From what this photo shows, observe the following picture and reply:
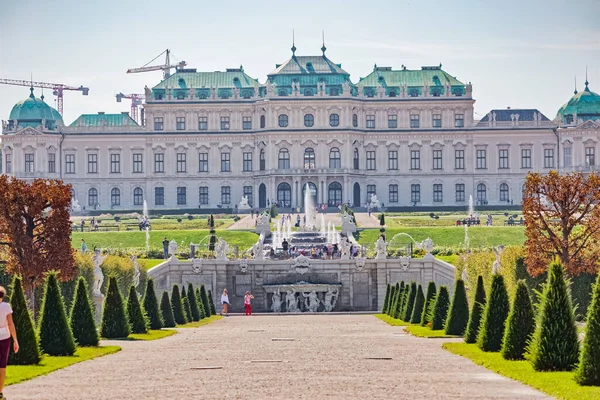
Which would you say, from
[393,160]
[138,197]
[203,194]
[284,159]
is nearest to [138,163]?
[138,197]

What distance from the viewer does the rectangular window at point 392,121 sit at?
9964 centimetres

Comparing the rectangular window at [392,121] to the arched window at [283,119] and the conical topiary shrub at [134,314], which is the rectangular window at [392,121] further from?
the conical topiary shrub at [134,314]

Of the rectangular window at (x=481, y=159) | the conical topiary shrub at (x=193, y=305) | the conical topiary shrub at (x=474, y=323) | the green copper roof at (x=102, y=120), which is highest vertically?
the green copper roof at (x=102, y=120)

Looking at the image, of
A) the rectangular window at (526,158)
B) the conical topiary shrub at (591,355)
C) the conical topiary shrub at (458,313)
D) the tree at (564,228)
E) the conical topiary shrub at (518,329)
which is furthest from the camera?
the rectangular window at (526,158)

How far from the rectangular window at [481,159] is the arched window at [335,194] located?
10813 mm

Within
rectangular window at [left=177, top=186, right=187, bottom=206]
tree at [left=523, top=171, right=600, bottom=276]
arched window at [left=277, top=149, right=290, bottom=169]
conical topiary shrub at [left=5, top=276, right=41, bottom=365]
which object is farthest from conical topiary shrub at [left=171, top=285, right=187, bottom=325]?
rectangular window at [left=177, top=186, right=187, bottom=206]

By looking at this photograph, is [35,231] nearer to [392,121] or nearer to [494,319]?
[494,319]

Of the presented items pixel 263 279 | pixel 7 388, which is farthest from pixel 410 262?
pixel 7 388

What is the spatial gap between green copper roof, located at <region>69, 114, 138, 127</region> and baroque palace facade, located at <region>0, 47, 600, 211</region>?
47 centimetres

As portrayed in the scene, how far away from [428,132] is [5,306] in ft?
279

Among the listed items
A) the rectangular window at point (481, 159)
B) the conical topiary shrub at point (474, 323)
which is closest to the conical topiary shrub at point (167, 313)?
the conical topiary shrub at point (474, 323)

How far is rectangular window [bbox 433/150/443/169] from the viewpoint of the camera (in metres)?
99.2

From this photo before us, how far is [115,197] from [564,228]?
65.2 m

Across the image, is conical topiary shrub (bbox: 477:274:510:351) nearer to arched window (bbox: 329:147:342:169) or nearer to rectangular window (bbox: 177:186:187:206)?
arched window (bbox: 329:147:342:169)
